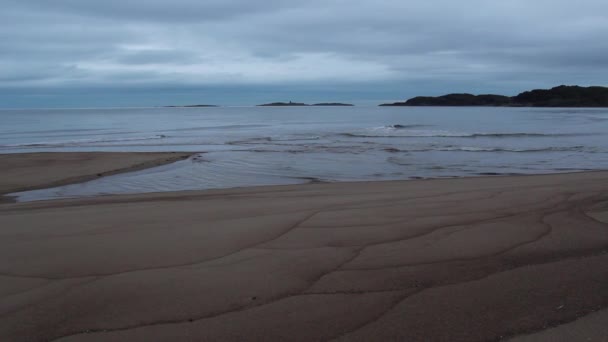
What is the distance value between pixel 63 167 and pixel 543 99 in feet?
502

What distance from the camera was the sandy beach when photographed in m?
3.36

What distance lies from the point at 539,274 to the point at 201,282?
2827mm

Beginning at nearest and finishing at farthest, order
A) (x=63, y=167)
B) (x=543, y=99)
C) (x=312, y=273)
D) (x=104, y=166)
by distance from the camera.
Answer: (x=312, y=273) < (x=63, y=167) < (x=104, y=166) < (x=543, y=99)

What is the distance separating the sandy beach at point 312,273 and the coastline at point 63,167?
267 inches

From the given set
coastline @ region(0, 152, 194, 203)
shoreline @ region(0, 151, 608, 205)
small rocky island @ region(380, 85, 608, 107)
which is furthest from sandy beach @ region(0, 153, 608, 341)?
small rocky island @ region(380, 85, 608, 107)

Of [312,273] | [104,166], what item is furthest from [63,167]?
[312,273]

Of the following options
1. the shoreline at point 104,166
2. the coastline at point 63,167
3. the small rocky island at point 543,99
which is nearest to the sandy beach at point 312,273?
the shoreline at point 104,166

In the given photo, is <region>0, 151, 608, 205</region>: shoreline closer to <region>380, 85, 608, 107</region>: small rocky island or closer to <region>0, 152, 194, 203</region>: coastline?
<region>0, 152, 194, 203</region>: coastline

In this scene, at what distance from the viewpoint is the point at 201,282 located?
4207mm

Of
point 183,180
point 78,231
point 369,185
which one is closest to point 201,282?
→ point 78,231

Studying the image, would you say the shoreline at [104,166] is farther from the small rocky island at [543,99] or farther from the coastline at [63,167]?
the small rocky island at [543,99]

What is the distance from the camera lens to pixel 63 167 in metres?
17.2

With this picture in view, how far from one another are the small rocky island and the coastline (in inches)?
5510

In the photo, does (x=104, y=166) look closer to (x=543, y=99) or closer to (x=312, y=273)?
(x=312, y=273)
